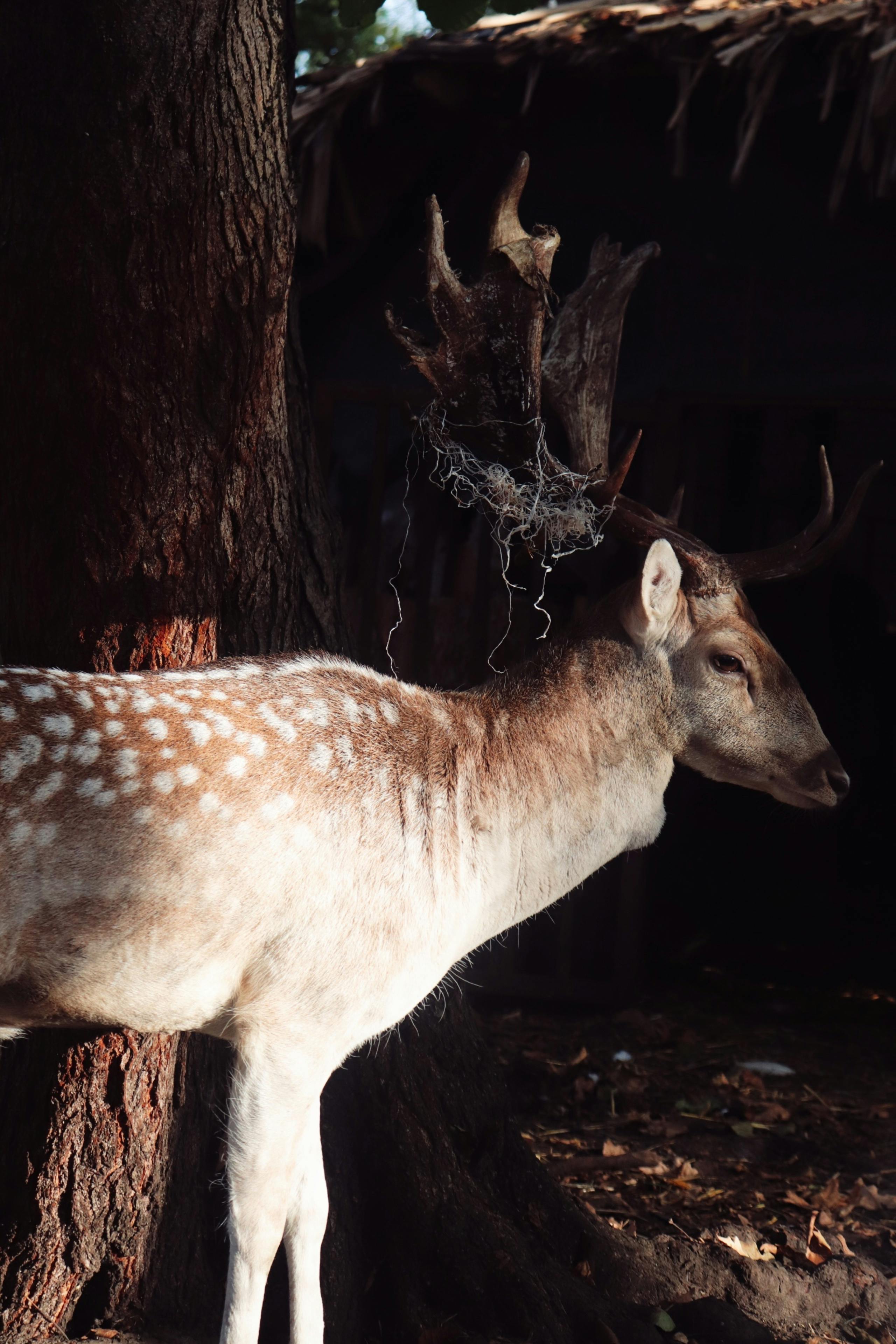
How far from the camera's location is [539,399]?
3.31m

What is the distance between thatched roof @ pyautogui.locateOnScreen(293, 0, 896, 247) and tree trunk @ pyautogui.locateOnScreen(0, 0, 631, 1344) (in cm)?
313

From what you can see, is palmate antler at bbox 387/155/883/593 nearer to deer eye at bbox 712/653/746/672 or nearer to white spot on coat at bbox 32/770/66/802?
deer eye at bbox 712/653/746/672

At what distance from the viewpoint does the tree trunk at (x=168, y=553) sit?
295cm

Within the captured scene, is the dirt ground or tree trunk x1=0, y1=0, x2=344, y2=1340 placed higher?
tree trunk x1=0, y1=0, x2=344, y2=1340

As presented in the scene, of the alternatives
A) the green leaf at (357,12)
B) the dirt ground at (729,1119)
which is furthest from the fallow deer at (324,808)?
the dirt ground at (729,1119)

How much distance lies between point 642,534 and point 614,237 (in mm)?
3522

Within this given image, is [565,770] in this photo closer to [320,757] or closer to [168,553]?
[320,757]

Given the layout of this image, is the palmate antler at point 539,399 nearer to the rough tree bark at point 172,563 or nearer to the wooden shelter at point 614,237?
the rough tree bark at point 172,563

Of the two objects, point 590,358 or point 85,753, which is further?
point 590,358

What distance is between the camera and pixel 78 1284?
3.23 meters

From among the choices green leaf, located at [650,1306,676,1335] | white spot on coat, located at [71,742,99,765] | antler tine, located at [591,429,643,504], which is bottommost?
green leaf, located at [650,1306,676,1335]

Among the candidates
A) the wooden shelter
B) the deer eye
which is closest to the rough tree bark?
the deer eye

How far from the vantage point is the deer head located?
127 inches

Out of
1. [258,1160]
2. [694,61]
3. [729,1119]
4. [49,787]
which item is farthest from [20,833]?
[694,61]
